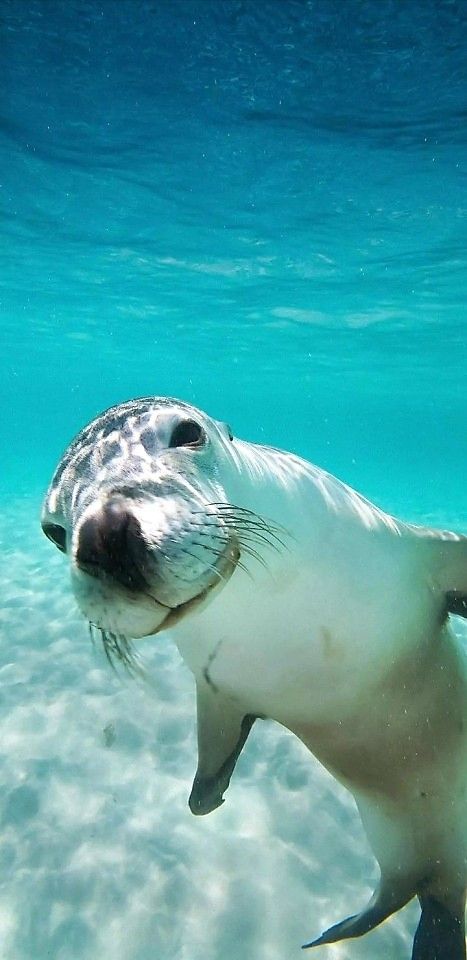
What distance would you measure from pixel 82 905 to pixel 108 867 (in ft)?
0.82

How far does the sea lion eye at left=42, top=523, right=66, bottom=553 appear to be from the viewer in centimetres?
183

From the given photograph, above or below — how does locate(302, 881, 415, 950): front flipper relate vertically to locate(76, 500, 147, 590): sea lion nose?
below

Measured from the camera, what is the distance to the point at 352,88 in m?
8.01

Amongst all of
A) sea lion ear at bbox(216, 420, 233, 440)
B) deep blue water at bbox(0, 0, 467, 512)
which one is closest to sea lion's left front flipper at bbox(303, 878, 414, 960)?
sea lion ear at bbox(216, 420, 233, 440)

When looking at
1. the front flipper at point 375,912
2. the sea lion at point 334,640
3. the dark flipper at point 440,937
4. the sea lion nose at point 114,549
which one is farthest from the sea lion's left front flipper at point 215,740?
the sea lion nose at point 114,549

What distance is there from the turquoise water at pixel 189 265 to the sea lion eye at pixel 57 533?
7.69 feet

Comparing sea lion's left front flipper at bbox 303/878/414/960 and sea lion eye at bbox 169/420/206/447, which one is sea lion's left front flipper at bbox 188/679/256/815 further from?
sea lion eye at bbox 169/420/206/447

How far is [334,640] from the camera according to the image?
2422 mm

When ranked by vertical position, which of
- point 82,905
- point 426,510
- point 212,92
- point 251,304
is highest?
point 212,92

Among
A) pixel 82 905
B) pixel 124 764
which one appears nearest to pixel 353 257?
pixel 124 764

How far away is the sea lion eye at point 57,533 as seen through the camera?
6.01 ft

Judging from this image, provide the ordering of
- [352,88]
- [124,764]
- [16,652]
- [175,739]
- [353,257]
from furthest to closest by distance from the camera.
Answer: [353,257], [352,88], [16,652], [175,739], [124,764]

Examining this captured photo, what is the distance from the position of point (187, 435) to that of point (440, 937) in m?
2.32

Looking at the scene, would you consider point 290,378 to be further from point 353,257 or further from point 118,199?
point 118,199
